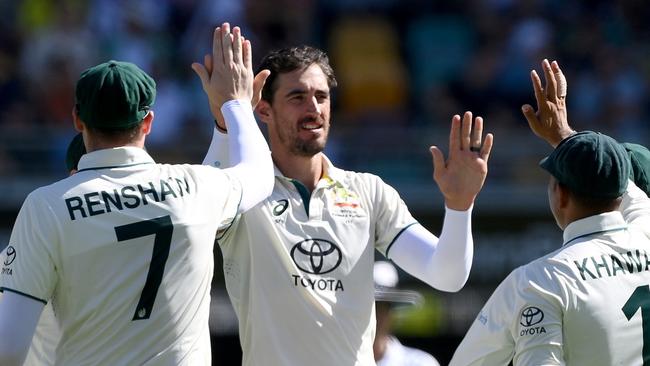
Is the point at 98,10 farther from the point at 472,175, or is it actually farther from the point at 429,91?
the point at 472,175

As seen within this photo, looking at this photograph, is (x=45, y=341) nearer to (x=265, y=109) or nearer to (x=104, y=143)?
(x=104, y=143)

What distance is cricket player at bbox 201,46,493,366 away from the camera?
17.6 ft

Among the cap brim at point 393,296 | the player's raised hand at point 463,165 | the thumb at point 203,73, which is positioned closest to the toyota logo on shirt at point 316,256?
the player's raised hand at point 463,165

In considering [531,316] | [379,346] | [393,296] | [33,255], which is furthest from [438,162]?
[379,346]

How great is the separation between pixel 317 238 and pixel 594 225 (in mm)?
1299

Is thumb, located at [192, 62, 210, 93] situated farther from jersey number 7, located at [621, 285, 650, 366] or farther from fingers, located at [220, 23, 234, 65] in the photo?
jersey number 7, located at [621, 285, 650, 366]

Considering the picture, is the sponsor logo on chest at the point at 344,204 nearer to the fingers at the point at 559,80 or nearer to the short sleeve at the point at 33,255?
the fingers at the point at 559,80

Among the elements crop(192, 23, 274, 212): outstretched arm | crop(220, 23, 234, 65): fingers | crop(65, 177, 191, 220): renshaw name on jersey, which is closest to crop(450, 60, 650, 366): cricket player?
crop(192, 23, 274, 212): outstretched arm

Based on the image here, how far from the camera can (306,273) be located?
5.52 meters

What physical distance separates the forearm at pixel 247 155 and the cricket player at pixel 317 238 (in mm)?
158

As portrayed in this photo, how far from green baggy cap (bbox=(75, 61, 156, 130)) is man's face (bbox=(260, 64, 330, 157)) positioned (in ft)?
4.04

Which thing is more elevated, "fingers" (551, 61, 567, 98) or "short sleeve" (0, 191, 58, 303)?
"fingers" (551, 61, 567, 98)

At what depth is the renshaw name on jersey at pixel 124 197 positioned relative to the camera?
14.9ft

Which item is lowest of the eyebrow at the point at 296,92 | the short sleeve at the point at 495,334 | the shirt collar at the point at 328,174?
the short sleeve at the point at 495,334
